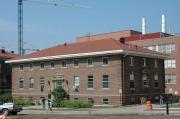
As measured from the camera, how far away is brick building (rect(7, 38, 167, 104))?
193 feet

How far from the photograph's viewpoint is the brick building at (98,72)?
58969mm

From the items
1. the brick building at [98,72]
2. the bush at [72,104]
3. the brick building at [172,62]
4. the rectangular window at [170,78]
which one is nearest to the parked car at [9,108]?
the bush at [72,104]

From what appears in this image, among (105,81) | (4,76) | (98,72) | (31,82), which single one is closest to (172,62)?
(98,72)

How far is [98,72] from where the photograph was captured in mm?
60969

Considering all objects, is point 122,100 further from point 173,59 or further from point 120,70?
point 173,59

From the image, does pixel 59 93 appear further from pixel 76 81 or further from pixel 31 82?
pixel 31 82

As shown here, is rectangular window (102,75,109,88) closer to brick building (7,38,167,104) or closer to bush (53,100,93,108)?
brick building (7,38,167,104)

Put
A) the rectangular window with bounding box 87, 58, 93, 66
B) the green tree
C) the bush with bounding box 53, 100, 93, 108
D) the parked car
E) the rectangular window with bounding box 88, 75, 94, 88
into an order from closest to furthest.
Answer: the parked car
the bush with bounding box 53, 100, 93, 108
the rectangular window with bounding box 88, 75, 94, 88
the rectangular window with bounding box 87, 58, 93, 66
the green tree

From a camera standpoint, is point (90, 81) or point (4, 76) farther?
point (4, 76)

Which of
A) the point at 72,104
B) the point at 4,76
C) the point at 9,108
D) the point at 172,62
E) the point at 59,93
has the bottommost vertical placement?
the point at 72,104

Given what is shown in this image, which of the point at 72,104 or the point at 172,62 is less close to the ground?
the point at 172,62

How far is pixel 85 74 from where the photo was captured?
62750mm

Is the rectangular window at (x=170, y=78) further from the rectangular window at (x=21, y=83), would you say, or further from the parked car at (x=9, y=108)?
the parked car at (x=9, y=108)

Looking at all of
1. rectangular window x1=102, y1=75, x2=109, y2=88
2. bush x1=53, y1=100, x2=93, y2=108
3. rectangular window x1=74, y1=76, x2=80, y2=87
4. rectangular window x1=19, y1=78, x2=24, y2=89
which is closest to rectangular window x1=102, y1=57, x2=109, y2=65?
rectangular window x1=102, y1=75, x2=109, y2=88
